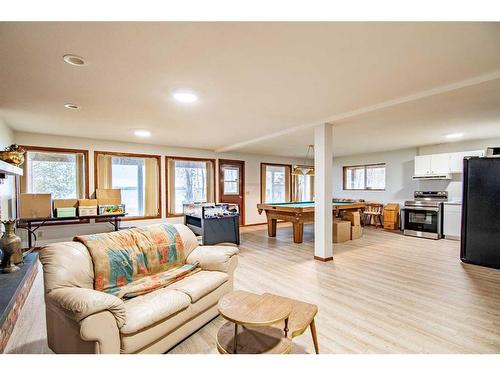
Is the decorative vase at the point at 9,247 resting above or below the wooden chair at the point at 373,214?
above

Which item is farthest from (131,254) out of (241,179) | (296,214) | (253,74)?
(241,179)

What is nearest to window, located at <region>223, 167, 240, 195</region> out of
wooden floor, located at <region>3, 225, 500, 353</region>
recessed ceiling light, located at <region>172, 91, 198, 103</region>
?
wooden floor, located at <region>3, 225, 500, 353</region>

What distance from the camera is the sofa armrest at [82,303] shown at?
145cm

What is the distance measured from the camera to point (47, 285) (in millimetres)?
1692

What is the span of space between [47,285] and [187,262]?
1.23 metres

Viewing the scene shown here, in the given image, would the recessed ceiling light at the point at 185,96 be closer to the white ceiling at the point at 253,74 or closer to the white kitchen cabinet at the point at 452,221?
the white ceiling at the point at 253,74

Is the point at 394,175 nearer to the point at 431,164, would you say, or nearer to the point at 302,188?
the point at 431,164

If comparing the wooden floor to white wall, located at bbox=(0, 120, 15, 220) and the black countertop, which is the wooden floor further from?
white wall, located at bbox=(0, 120, 15, 220)

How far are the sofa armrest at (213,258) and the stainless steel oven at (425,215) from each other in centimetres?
544

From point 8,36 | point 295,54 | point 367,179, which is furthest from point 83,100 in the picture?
point 367,179

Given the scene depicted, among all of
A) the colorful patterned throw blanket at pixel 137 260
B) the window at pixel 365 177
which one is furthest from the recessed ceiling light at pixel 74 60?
the window at pixel 365 177

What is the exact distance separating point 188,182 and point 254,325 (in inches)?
230

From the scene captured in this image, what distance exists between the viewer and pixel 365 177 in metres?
8.37
